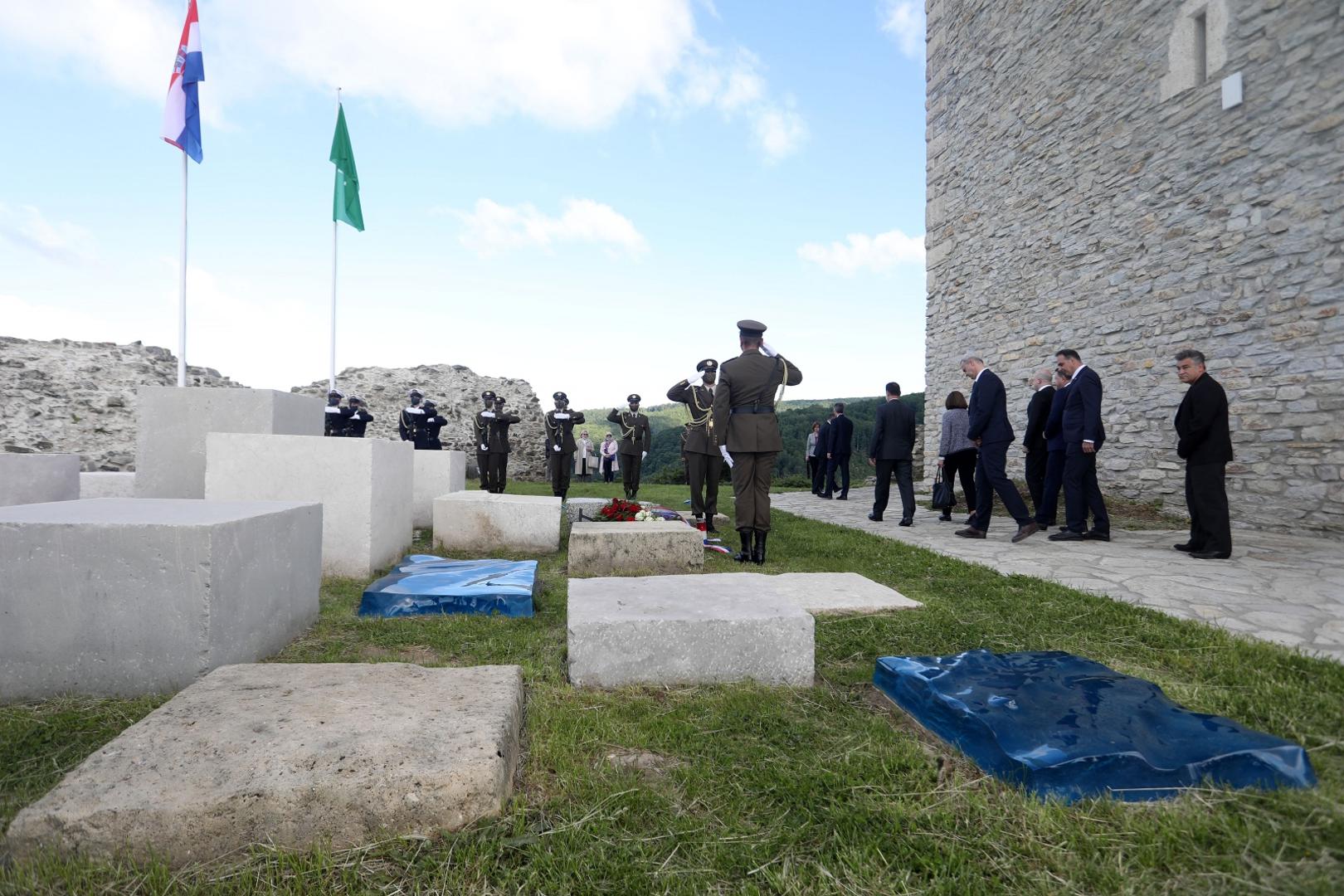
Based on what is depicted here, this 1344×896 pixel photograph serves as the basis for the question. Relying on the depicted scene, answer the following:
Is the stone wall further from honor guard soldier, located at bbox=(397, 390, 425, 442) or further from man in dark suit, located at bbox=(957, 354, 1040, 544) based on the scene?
honor guard soldier, located at bbox=(397, 390, 425, 442)

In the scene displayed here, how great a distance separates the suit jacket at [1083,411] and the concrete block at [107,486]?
870cm

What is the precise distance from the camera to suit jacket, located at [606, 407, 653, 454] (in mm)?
12094

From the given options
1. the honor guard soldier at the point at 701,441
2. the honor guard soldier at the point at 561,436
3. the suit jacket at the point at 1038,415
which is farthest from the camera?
the honor guard soldier at the point at 561,436

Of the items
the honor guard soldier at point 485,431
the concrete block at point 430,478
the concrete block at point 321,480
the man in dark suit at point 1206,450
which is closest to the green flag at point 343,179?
the honor guard soldier at point 485,431

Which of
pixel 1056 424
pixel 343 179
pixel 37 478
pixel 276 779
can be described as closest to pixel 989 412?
pixel 1056 424

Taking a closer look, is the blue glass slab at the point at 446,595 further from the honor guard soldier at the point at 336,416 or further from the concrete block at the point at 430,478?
the honor guard soldier at the point at 336,416

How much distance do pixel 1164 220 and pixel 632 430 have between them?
8.31 m

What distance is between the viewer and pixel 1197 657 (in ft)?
9.41

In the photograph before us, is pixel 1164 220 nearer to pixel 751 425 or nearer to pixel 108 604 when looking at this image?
pixel 751 425

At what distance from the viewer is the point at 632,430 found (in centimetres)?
1219

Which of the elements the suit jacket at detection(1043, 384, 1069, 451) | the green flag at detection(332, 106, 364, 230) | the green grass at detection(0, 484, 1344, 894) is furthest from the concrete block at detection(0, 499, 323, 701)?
the green flag at detection(332, 106, 364, 230)

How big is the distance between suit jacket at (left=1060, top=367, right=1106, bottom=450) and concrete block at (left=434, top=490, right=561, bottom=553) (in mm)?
5004

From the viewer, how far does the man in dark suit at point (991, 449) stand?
681cm

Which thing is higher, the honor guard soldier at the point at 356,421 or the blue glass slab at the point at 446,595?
the honor guard soldier at the point at 356,421
